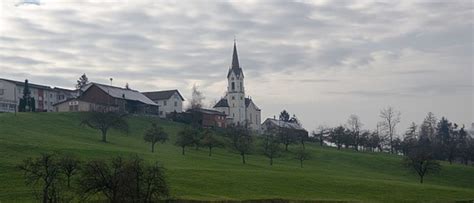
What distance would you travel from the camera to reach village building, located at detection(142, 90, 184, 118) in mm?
167875

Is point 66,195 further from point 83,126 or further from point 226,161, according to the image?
point 83,126

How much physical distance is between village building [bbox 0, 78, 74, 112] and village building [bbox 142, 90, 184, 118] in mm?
23986

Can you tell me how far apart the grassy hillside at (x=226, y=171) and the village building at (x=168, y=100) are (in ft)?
153

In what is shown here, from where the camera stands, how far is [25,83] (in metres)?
140

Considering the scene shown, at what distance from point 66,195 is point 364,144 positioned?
10801 cm

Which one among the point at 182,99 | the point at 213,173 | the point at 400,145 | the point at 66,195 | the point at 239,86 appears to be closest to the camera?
the point at 66,195

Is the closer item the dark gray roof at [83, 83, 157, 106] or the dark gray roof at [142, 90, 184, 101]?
the dark gray roof at [83, 83, 157, 106]

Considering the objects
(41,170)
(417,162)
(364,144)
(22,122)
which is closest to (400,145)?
(364,144)

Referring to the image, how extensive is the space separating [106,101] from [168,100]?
87.8ft

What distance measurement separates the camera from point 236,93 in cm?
19450

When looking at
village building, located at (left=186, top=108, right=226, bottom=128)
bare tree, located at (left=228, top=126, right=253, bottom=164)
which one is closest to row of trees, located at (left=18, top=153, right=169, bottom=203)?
bare tree, located at (left=228, top=126, right=253, bottom=164)

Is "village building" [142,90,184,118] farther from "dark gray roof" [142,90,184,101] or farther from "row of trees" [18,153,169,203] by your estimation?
"row of trees" [18,153,169,203]

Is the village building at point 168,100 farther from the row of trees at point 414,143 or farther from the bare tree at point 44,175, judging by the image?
the bare tree at point 44,175

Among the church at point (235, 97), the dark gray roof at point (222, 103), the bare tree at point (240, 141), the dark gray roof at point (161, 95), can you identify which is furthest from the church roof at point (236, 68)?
the bare tree at point (240, 141)
